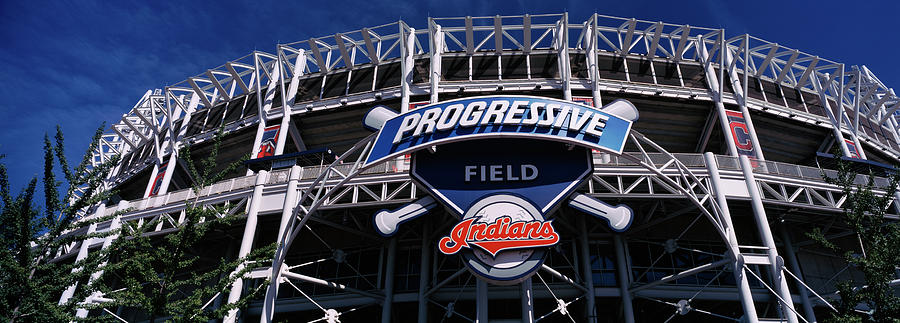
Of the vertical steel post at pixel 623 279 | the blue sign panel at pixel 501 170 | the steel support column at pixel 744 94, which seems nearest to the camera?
the blue sign panel at pixel 501 170

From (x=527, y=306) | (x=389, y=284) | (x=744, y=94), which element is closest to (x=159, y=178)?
(x=389, y=284)

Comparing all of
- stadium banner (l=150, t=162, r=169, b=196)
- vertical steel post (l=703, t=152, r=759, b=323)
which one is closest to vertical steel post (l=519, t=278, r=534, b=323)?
vertical steel post (l=703, t=152, r=759, b=323)

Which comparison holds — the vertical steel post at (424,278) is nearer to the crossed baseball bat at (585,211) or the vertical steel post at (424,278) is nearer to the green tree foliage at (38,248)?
the crossed baseball bat at (585,211)

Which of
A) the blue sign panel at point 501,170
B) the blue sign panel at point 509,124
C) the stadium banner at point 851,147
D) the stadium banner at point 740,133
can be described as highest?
the stadium banner at point 851,147

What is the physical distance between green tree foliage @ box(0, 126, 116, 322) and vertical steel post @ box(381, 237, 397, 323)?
34.3 feet

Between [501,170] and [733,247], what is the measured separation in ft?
28.2

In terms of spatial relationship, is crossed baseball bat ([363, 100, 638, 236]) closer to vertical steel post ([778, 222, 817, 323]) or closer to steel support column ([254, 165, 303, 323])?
steel support column ([254, 165, 303, 323])

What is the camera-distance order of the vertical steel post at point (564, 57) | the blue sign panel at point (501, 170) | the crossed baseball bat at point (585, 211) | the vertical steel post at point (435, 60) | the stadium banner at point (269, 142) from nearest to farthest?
the crossed baseball bat at point (585, 211) → the blue sign panel at point (501, 170) → the vertical steel post at point (564, 57) → the vertical steel post at point (435, 60) → the stadium banner at point (269, 142)

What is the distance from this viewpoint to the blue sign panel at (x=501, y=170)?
18234mm

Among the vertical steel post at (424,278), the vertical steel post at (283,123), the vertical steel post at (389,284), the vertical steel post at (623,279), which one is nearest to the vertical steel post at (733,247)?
the vertical steel post at (623,279)

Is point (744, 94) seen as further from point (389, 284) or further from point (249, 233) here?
point (249, 233)

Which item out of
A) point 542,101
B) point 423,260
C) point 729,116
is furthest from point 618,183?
point 729,116

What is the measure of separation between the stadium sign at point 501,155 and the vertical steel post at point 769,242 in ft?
18.1

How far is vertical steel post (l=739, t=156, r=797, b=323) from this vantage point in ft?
55.2
